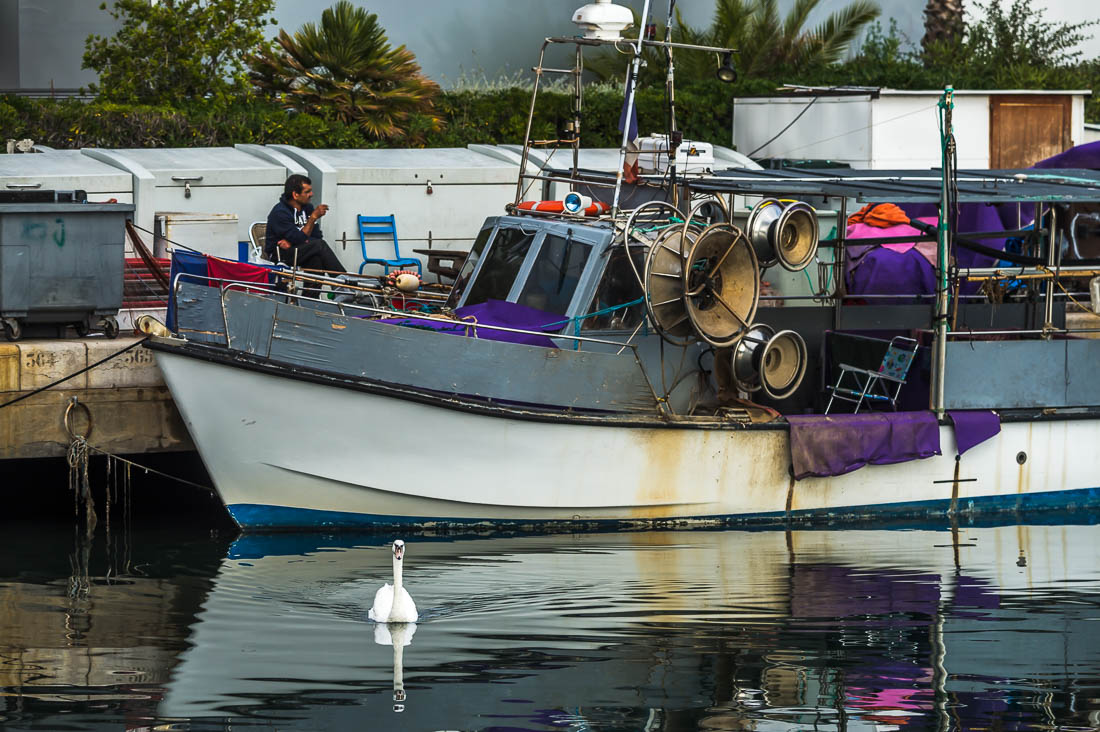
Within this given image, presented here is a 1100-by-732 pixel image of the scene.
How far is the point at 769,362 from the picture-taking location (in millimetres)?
11812

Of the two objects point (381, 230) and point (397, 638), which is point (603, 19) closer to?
point (381, 230)

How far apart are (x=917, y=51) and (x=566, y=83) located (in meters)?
6.35

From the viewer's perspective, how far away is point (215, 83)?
1903 centimetres

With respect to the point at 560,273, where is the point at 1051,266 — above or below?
above

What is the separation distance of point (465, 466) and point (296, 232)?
349cm

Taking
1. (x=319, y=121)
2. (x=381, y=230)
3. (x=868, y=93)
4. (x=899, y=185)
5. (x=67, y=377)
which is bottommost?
(x=67, y=377)

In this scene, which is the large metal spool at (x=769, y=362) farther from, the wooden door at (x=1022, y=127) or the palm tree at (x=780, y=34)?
the palm tree at (x=780, y=34)

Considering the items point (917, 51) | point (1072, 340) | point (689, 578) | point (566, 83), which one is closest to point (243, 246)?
point (689, 578)

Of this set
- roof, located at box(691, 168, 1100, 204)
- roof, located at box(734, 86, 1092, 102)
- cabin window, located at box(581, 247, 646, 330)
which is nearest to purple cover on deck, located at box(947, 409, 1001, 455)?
roof, located at box(691, 168, 1100, 204)

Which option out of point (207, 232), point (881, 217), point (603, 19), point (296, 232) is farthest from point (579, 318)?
point (207, 232)

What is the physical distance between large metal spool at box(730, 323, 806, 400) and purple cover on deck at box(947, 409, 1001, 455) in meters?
1.38

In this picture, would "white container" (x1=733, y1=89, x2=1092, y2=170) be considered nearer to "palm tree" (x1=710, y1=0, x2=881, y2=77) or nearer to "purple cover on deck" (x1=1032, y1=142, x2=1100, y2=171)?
"purple cover on deck" (x1=1032, y1=142, x2=1100, y2=171)

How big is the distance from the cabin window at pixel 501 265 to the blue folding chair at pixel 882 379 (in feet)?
8.50

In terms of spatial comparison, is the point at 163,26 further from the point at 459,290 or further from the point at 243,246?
the point at 459,290
